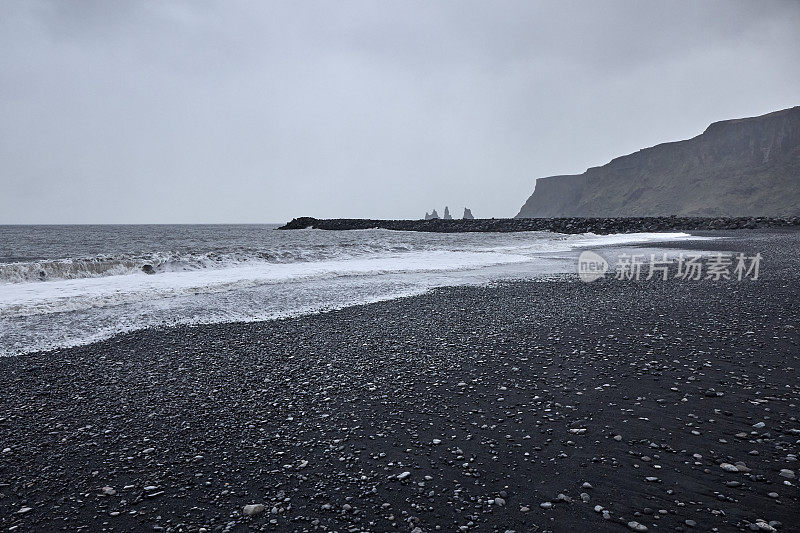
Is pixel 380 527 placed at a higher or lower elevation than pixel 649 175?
lower

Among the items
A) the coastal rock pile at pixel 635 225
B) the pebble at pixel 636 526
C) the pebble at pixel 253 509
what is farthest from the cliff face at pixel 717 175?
the pebble at pixel 253 509

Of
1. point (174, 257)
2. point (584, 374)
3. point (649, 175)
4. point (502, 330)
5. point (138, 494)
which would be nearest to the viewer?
point (138, 494)

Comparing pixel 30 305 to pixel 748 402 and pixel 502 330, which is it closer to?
pixel 502 330

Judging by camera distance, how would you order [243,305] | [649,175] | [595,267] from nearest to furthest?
1. [243,305]
2. [595,267]
3. [649,175]

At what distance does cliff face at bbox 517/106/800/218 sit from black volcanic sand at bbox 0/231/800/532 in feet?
449

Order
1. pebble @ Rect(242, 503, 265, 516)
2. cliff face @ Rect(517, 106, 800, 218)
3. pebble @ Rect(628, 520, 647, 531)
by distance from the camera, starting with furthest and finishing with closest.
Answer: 1. cliff face @ Rect(517, 106, 800, 218)
2. pebble @ Rect(242, 503, 265, 516)
3. pebble @ Rect(628, 520, 647, 531)

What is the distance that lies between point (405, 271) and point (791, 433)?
17.1m

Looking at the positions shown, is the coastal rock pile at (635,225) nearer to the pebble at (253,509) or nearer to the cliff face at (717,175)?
the cliff face at (717,175)

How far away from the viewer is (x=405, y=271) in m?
20.8

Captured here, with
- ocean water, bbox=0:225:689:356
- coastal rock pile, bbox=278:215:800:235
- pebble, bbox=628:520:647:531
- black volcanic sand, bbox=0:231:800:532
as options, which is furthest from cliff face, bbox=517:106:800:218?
pebble, bbox=628:520:647:531

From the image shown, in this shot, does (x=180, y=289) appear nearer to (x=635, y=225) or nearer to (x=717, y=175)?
(x=635, y=225)

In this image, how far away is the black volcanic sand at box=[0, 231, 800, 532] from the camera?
3.21 meters

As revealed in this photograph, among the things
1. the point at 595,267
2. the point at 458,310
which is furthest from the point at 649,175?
the point at 458,310

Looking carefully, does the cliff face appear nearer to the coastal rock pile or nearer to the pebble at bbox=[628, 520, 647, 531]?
the coastal rock pile
